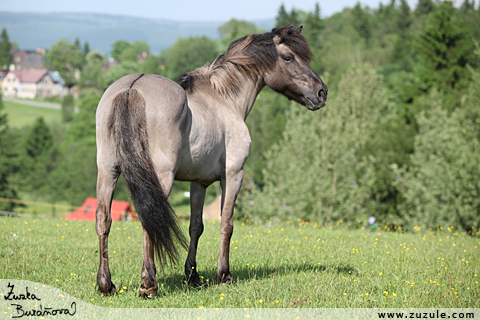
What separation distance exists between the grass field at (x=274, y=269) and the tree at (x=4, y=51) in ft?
668

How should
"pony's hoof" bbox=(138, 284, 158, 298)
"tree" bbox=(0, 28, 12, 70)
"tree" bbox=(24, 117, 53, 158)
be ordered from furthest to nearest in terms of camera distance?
"tree" bbox=(0, 28, 12, 70) < "tree" bbox=(24, 117, 53, 158) < "pony's hoof" bbox=(138, 284, 158, 298)

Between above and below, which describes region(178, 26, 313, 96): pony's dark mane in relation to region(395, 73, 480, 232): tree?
above

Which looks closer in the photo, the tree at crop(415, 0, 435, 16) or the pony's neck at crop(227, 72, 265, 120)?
the pony's neck at crop(227, 72, 265, 120)

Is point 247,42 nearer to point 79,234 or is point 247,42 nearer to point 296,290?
point 296,290

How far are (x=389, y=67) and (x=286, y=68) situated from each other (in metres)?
65.7

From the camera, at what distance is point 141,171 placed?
477 centimetres

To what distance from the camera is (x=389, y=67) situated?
67.8 meters

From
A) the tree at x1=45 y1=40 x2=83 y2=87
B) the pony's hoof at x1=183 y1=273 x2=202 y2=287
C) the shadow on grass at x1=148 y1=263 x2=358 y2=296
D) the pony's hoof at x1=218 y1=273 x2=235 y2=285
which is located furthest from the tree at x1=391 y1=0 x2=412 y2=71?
the tree at x1=45 y1=40 x2=83 y2=87

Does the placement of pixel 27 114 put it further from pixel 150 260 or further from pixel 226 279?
pixel 150 260

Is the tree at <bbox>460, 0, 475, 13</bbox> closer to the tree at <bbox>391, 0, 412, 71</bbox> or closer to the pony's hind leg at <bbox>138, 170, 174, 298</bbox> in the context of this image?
the tree at <bbox>391, 0, 412, 71</bbox>

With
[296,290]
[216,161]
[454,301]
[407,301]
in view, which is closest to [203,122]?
[216,161]

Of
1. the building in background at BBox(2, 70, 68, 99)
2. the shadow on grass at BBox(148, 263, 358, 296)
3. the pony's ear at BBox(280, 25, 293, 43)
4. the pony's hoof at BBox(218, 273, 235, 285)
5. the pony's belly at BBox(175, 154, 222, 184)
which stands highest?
the pony's ear at BBox(280, 25, 293, 43)

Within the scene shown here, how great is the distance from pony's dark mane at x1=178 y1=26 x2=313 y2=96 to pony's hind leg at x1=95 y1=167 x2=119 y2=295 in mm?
2147

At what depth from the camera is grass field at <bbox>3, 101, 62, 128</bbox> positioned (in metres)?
102
